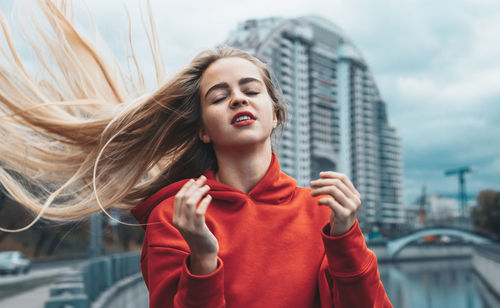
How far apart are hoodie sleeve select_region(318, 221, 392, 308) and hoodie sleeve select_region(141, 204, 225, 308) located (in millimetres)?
402

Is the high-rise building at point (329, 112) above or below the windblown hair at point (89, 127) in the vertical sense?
above

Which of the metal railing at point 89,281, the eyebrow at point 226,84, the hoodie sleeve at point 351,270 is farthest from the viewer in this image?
the metal railing at point 89,281

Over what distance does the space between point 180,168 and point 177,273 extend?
0.76 metres

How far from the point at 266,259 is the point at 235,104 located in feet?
2.11

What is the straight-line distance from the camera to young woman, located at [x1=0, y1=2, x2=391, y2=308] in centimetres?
192

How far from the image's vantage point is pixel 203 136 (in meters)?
2.55

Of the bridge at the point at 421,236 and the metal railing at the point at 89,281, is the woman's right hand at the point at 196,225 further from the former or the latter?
the bridge at the point at 421,236

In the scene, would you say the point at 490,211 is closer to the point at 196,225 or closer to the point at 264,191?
the point at 264,191

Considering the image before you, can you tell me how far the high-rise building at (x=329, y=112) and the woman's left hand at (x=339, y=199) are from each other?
8724cm

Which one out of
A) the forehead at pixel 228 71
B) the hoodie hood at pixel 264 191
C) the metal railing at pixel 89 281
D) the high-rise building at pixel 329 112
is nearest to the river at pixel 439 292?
the metal railing at pixel 89 281

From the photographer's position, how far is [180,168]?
272 centimetres

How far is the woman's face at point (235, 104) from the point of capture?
225 cm

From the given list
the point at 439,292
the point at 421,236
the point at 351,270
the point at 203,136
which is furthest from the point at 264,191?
the point at 421,236

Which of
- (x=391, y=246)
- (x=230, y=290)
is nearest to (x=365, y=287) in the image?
(x=230, y=290)
